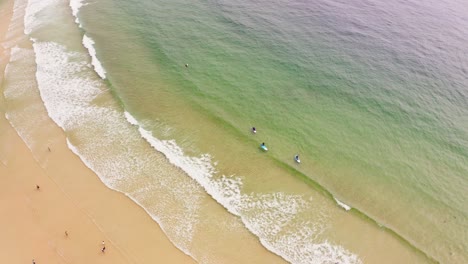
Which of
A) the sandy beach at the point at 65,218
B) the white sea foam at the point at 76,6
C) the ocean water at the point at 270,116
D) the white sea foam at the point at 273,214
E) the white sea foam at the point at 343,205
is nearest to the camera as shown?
the sandy beach at the point at 65,218

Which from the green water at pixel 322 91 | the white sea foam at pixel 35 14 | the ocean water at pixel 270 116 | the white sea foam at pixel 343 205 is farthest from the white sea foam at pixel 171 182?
the white sea foam at pixel 35 14

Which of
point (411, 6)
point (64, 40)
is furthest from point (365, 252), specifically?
point (411, 6)

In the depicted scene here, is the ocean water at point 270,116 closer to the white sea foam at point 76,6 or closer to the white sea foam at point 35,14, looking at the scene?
the white sea foam at point 76,6

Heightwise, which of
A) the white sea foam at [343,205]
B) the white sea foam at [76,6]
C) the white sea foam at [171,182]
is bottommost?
the white sea foam at [171,182]

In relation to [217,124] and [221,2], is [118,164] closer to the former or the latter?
[217,124]

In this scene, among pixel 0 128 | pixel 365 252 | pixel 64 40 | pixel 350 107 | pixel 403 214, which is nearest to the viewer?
pixel 365 252

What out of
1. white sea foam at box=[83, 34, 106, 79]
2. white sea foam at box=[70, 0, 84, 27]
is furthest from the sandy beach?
white sea foam at box=[70, 0, 84, 27]
